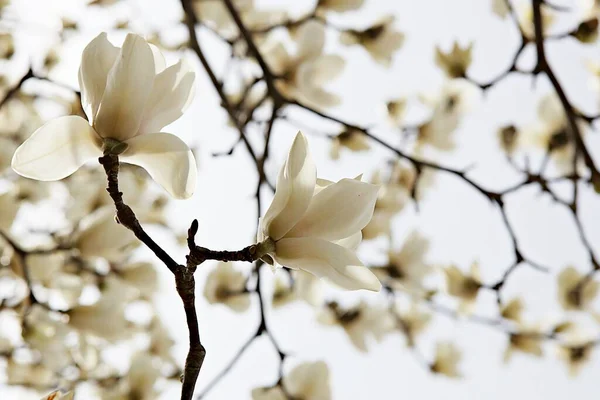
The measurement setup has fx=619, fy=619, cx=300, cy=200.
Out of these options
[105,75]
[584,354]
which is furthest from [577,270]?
[105,75]

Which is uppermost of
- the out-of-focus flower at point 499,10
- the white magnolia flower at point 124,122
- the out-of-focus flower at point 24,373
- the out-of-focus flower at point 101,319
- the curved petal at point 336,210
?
the out-of-focus flower at point 499,10

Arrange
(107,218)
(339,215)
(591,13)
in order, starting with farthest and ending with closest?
1. (591,13)
2. (107,218)
3. (339,215)

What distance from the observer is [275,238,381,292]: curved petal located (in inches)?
10.3

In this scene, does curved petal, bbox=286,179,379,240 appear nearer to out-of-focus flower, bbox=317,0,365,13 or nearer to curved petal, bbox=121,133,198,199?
curved petal, bbox=121,133,198,199

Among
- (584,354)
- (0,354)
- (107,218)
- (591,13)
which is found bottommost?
(0,354)

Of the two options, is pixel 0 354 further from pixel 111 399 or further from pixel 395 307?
pixel 395 307

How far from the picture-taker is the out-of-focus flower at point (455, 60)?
733 millimetres

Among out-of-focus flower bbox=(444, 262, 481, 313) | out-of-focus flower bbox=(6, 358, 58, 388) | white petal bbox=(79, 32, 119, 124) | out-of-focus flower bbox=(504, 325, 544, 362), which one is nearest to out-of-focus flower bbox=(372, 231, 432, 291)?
out-of-focus flower bbox=(444, 262, 481, 313)

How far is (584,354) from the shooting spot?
806mm

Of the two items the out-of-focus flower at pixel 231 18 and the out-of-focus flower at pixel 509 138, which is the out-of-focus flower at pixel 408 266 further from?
the out-of-focus flower at pixel 231 18

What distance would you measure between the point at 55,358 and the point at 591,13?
0.70 m

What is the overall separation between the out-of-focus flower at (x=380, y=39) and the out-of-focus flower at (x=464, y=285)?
0.91 feet

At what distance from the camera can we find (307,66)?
749 mm

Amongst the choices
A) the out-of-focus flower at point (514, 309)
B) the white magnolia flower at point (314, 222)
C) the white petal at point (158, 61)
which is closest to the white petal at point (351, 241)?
the white magnolia flower at point (314, 222)
